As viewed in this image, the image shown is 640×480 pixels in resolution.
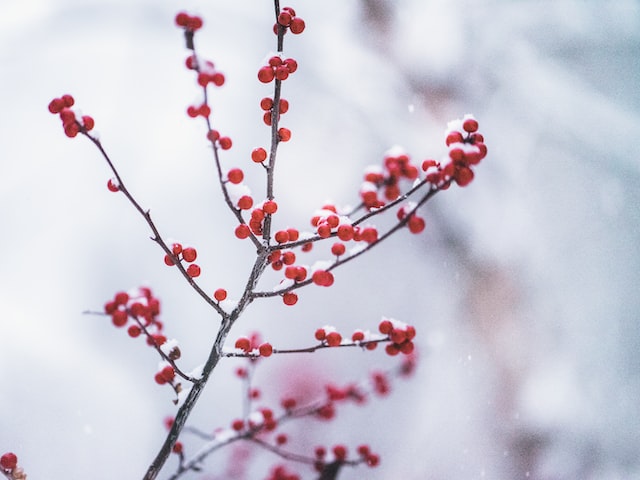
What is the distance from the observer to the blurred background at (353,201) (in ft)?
3.58

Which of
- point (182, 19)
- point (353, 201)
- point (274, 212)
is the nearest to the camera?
point (182, 19)

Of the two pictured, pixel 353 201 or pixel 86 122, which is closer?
pixel 86 122

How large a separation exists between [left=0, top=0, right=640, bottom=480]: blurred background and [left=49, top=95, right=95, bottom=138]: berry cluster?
629 mm

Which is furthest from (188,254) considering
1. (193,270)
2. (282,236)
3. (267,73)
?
(267,73)

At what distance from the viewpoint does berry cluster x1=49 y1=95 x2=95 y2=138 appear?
55 centimetres

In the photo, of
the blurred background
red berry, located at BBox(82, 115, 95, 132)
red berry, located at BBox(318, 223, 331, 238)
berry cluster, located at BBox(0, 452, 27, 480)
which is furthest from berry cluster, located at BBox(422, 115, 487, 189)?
the blurred background

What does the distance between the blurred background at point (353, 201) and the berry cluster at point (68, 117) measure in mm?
629

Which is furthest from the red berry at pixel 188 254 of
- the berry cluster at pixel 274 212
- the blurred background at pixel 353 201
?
the blurred background at pixel 353 201

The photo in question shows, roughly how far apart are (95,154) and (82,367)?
0.48 m

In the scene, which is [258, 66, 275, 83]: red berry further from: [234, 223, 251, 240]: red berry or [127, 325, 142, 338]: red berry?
[127, 325, 142, 338]: red berry

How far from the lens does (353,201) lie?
1364mm

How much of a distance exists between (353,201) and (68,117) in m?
0.89

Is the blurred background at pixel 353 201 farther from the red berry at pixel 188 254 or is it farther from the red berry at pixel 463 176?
the red berry at pixel 463 176

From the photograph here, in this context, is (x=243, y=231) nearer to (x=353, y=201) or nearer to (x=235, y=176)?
(x=235, y=176)
